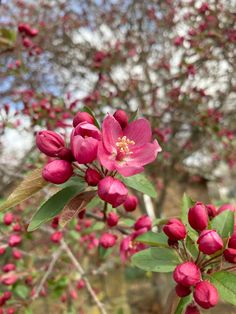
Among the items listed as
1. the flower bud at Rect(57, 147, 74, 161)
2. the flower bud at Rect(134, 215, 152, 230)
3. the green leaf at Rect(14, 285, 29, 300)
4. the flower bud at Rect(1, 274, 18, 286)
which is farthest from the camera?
the green leaf at Rect(14, 285, 29, 300)

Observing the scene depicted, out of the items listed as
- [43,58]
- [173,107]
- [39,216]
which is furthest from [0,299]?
[43,58]

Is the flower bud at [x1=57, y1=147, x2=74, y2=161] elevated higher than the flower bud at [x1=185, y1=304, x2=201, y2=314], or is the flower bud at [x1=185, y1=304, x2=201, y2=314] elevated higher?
the flower bud at [x1=57, y1=147, x2=74, y2=161]

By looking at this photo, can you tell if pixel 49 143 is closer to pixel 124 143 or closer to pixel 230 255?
pixel 124 143

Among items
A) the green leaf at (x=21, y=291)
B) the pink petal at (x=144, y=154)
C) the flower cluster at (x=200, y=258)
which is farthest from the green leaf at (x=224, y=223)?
the green leaf at (x=21, y=291)

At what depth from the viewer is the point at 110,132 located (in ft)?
4.02

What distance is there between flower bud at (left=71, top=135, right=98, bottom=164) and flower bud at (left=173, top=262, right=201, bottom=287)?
1.34ft

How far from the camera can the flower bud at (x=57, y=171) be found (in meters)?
1.10

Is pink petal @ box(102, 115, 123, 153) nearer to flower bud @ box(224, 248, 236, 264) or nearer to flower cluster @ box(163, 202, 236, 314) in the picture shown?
flower cluster @ box(163, 202, 236, 314)

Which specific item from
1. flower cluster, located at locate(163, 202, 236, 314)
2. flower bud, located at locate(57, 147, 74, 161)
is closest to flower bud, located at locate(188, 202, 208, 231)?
flower cluster, located at locate(163, 202, 236, 314)

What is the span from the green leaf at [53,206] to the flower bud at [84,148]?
0.50ft

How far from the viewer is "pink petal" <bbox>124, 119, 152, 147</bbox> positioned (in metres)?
1.28

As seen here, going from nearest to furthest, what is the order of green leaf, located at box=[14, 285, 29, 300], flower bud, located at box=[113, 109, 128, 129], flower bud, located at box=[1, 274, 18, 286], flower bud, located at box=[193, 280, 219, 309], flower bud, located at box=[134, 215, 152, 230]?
1. flower bud, located at box=[193, 280, 219, 309]
2. flower bud, located at box=[113, 109, 128, 129]
3. flower bud, located at box=[134, 215, 152, 230]
4. flower bud, located at box=[1, 274, 18, 286]
5. green leaf, located at box=[14, 285, 29, 300]

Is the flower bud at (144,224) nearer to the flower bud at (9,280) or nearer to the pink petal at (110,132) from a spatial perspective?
the pink petal at (110,132)

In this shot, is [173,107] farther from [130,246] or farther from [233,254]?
[233,254]
